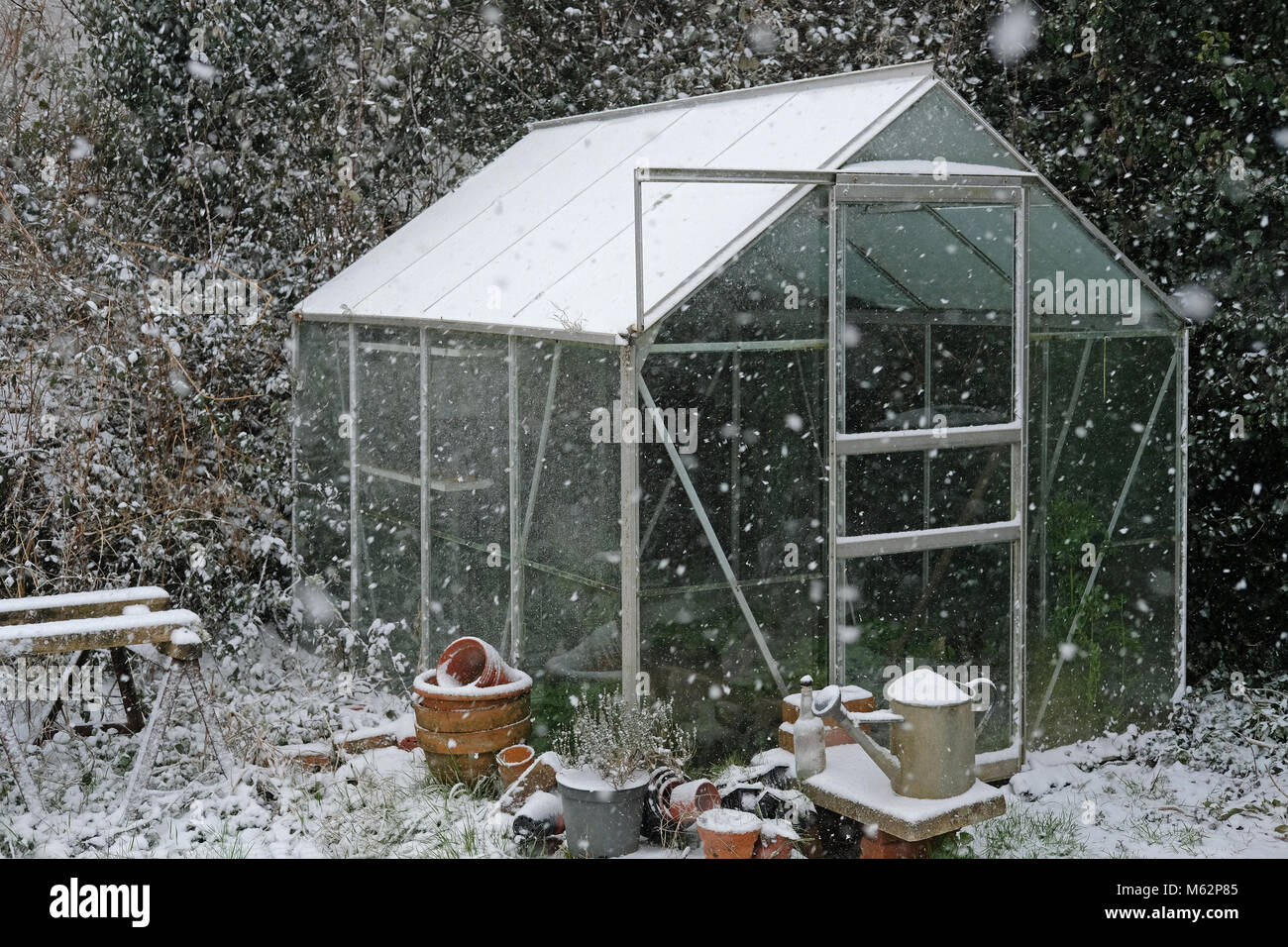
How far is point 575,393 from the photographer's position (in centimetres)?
524

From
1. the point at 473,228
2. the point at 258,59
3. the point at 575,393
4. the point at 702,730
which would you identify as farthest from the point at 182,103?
the point at 702,730

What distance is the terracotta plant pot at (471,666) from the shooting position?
17.6ft

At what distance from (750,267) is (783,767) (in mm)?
1904

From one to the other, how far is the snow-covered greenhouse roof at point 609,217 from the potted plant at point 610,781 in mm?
1432

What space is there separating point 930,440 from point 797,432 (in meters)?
0.62

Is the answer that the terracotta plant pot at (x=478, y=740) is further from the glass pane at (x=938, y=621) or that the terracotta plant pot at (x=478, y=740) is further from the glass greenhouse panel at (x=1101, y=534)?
the glass greenhouse panel at (x=1101, y=534)

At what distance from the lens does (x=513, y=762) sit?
5.20 meters

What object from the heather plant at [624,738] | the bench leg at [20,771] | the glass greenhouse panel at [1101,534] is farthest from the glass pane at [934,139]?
the bench leg at [20,771]

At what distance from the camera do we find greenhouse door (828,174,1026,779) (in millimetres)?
5320

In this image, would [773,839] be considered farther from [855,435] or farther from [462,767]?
[855,435]

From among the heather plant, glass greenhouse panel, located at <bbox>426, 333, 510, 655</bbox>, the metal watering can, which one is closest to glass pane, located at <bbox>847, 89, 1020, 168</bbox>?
glass greenhouse panel, located at <bbox>426, 333, 510, 655</bbox>

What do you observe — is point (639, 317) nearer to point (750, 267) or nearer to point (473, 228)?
point (750, 267)

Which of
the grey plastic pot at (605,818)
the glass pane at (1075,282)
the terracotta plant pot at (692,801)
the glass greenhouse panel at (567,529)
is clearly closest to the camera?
the grey plastic pot at (605,818)
